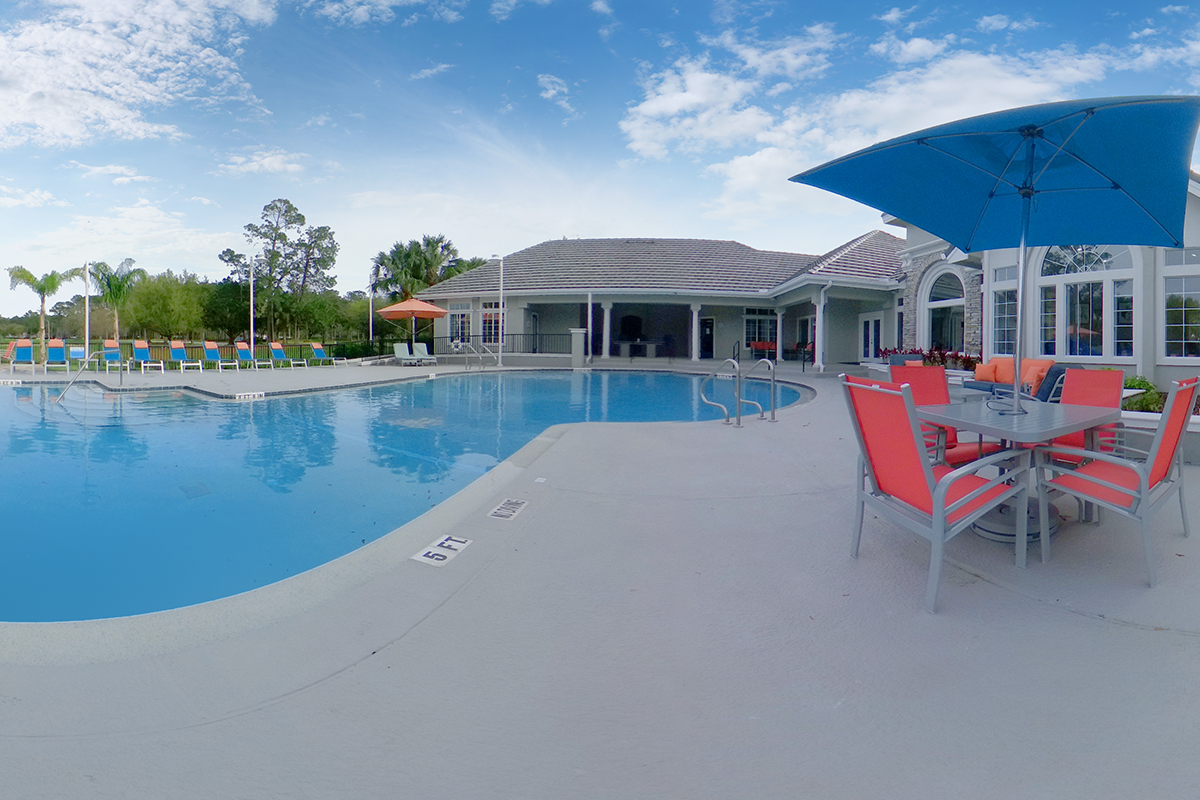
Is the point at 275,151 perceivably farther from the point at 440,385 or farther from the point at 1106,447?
the point at 1106,447

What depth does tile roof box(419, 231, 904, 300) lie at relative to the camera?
22.1m

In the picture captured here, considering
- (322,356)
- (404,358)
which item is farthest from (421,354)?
(322,356)

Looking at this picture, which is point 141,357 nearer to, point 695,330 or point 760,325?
point 695,330

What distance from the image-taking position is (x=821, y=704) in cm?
195

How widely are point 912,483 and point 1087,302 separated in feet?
34.2

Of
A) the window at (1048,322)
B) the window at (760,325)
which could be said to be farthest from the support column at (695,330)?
the window at (1048,322)

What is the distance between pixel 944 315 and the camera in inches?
608

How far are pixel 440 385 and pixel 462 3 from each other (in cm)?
941

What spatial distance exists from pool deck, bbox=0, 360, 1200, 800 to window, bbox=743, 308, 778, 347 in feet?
76.3

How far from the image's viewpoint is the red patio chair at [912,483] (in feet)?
8.59

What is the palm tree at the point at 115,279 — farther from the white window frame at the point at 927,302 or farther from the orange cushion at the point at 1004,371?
the orange cushion at the point at 1004,371

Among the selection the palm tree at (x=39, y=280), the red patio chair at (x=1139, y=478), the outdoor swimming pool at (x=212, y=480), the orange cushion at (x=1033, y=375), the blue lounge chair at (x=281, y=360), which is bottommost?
the outdoor swimming pool at (x=212, y=480)

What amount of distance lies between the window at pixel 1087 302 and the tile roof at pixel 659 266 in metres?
8.45

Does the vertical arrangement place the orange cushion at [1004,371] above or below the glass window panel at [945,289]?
below
